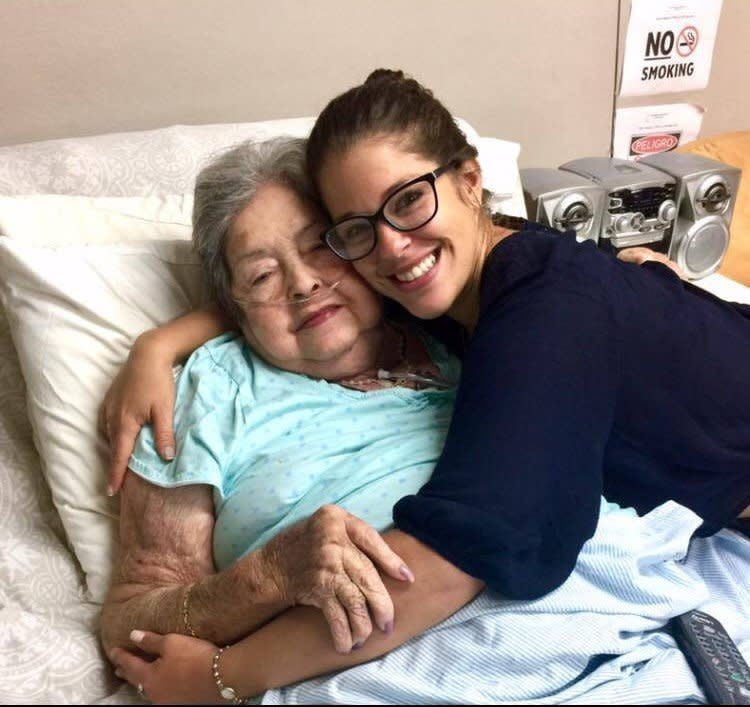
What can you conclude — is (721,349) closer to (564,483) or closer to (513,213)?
(564,483)

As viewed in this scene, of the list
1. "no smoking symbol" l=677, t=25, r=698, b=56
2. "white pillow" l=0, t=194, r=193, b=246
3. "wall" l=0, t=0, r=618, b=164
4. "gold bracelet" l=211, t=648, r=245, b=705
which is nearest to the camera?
"gold bracelet" l=211, t=648, r=245, b=705

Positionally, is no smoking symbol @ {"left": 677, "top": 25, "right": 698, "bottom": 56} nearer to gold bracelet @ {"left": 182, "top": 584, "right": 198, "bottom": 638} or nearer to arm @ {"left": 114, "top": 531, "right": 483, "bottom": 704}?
arm @ {"left": 114, "top": 531, "right": 483, "bottom": 704}

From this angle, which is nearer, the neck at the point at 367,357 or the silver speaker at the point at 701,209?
the neck at the point at 367,357

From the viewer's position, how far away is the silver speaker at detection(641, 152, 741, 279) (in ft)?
6.56

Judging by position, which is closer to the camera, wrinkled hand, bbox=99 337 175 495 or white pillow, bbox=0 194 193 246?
wrinkled hand, bbox=99 337 175 495

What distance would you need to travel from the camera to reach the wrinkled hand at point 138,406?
1.13m

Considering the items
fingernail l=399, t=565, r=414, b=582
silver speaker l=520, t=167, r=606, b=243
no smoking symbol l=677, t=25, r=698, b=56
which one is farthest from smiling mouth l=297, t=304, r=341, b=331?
no smoking symbol l=677, t=25, r=698, b=56

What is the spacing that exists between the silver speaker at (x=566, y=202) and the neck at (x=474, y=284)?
689 mm

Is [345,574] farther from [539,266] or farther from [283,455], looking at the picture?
[539,266]

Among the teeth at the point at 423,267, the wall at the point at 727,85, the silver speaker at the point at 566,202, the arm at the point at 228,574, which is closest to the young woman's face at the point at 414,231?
the teeth at the point at 423,267

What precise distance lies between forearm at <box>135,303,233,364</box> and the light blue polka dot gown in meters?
0.03

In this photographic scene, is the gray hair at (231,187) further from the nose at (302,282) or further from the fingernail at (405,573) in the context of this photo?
the fingernail at (405,573)

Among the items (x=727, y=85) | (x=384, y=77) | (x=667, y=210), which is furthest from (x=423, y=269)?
(x=727, y=85)

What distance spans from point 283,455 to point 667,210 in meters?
1.38
